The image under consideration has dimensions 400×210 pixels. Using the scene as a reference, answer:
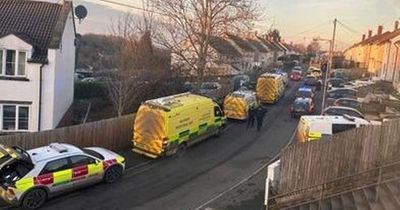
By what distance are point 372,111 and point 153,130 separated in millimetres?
17187

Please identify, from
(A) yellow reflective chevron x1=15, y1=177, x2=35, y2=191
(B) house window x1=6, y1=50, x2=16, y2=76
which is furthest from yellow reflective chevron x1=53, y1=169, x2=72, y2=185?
(B) house window x1=6, y1=50, x2=16, y2=76

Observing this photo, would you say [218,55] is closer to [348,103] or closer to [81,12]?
[348,103]

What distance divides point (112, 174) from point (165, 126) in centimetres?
383

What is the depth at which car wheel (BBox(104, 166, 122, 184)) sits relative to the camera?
17750mm

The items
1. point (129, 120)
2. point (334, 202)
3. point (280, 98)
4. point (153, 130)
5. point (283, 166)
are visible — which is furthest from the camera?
point (280, 98)

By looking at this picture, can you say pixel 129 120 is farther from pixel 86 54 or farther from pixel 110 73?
pixel 86 54

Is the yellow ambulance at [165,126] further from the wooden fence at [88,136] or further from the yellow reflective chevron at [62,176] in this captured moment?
the yellow reflective chevron at [62,176]

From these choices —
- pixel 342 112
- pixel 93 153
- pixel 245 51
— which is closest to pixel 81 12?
pixel 342 112

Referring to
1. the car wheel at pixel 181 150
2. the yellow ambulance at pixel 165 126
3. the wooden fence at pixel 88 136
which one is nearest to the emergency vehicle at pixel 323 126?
the yellow ambulance at pixel 165 126

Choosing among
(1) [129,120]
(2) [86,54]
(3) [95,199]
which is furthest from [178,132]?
(2) [86,54]

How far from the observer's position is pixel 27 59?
2481cm

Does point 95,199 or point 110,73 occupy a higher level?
point 110,73

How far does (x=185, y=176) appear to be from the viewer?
19.2m

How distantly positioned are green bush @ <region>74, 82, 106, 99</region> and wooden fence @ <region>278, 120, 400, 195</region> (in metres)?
26.8
